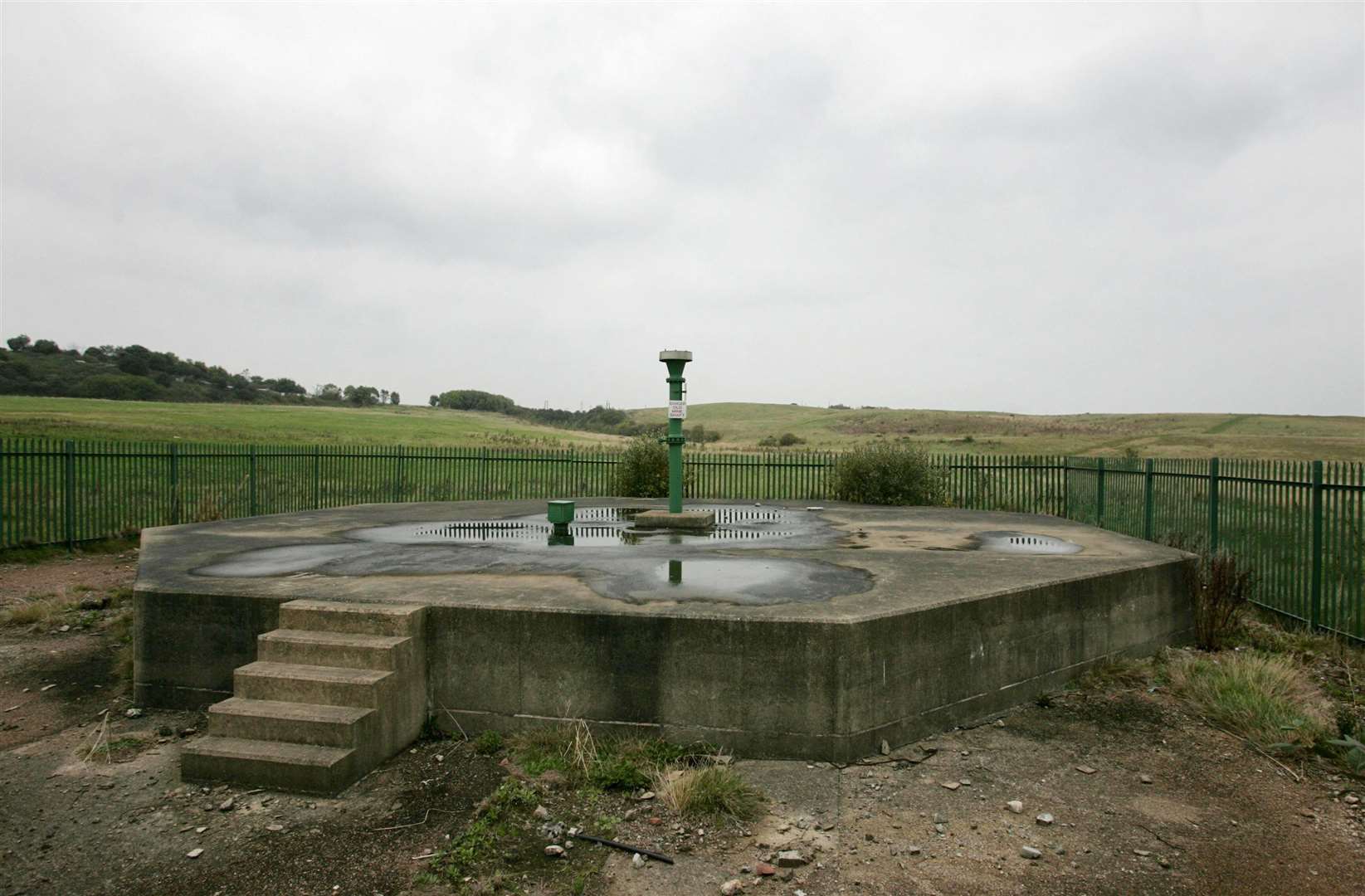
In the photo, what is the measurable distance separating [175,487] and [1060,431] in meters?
61.4

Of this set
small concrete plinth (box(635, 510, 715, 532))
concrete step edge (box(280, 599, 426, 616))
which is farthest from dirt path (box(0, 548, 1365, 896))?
small concrete plinth (box(635, 510, 715, 532))

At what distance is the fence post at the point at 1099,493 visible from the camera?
12.9 m

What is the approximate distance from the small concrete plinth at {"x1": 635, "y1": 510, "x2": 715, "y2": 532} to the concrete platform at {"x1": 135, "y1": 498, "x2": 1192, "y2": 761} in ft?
7.20

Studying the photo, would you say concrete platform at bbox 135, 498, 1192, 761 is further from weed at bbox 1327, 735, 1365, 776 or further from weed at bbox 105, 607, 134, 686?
weed at bbox 1327, 735, 1365, 776

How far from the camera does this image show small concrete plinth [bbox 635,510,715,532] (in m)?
10.5

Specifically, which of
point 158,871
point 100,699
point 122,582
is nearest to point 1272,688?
point 158,871

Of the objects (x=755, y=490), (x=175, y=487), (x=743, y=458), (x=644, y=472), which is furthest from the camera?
(x=743, y=458)

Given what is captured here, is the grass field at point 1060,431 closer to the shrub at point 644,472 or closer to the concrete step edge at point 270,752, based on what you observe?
the shrub at point 644,472

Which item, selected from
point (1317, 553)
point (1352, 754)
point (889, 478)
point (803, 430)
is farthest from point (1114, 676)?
point (803, 430)

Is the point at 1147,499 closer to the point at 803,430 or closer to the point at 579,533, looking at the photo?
the point at 579,533

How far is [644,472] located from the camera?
17.1 meters

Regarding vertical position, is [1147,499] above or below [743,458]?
below

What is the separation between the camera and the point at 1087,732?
5.63m

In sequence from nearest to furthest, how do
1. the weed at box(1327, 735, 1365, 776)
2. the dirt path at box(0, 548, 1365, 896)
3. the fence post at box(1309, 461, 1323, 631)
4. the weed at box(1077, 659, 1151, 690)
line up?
the dirt path at box(0, 548, 1365, 896)
the weed at box(1327, 735, 1365, 776)
the weed at box(1077, 659, 1151, 690)
the fence post at box(1309, 461, 1323, 631)
